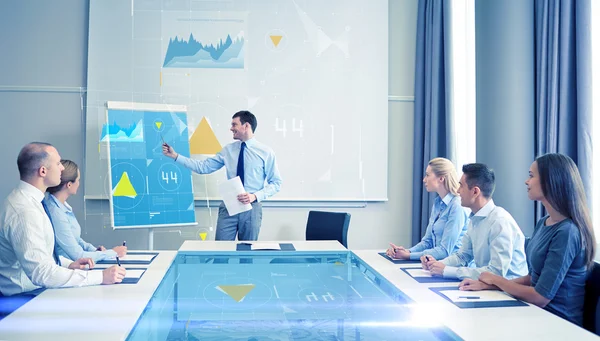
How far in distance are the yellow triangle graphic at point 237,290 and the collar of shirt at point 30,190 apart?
2.79 ft

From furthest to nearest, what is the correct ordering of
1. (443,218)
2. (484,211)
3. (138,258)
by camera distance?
(443,218) < (138,258) < (484,211)

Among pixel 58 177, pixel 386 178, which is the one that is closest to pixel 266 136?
pixel 386 178

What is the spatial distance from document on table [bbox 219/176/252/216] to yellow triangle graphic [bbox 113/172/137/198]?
99 centimetres

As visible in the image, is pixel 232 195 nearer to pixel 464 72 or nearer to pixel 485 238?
pixel 485 238

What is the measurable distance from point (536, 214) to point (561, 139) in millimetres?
640

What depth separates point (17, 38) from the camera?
4.86 metres

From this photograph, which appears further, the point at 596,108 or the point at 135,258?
the point at 596,108

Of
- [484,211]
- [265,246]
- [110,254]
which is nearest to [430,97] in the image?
[265,246]

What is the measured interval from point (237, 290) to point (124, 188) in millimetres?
2499

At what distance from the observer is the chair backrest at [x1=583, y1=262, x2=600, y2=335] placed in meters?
1.99

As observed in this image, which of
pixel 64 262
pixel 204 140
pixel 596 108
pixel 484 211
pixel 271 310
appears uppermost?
pixel 596 108

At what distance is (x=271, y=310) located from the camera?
6.84ft

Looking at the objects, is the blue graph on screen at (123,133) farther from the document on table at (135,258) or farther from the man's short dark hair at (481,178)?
the man's short dark hair at (481,178)

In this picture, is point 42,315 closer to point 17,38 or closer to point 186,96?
point 186,96
